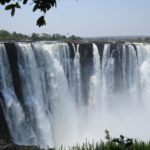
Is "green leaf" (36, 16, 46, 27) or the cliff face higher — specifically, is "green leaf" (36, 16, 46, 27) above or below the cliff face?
above

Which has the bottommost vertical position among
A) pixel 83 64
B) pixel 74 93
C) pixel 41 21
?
pixel 74 93

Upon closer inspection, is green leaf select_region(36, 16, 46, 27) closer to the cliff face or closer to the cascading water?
the cliff face

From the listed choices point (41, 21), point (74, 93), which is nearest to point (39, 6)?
point (41, 21)

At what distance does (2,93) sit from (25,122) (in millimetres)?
1449

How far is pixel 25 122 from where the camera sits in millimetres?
17000

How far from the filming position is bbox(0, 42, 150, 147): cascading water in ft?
55.5

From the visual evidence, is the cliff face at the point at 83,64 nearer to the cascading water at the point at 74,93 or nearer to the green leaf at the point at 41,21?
the cascading water at the point at 74,93

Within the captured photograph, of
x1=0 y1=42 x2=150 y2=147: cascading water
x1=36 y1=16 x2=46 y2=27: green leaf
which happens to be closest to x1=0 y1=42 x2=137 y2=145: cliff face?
x1=0 y1=42 x2=150 y2=147: cascading water

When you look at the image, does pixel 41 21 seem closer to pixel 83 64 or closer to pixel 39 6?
pixel 39 6

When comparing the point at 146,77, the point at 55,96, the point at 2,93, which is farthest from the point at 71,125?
the point at 146,77

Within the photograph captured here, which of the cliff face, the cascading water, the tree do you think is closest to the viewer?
the tree

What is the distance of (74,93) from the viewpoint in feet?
69.8

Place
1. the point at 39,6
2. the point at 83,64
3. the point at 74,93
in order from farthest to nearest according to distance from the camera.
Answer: the point at 83,64, the point at 74,93, the point at 39,6

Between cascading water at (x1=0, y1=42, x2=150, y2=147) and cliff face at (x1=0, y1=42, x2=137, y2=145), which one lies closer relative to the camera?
cliff face at (x1=0, y1=42, x2=137, y2=145)
